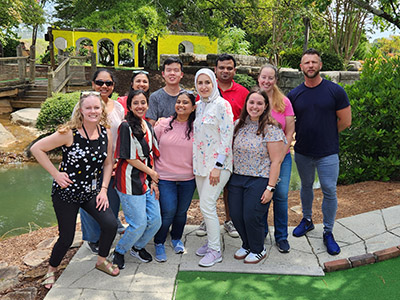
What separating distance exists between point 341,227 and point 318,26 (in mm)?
18487

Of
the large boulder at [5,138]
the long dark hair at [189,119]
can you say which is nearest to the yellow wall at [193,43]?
the large boulder at [5,138]

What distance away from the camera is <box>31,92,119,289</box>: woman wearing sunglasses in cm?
317

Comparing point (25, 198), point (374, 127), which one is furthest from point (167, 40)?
point (374, 127)

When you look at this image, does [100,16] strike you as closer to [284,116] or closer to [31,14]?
[31,14]

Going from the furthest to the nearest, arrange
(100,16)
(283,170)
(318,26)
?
(318,26) < (100,16) < (283,170)

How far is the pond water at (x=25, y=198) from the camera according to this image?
6309mm

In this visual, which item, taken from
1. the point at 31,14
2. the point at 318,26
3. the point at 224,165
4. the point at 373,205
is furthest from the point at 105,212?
the point at 318,26

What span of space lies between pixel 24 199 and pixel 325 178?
606cm

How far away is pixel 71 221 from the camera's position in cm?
331

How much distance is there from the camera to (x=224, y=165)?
3555 mm

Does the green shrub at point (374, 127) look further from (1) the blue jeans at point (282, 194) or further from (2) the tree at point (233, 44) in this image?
(2) the tree at point (233, 44)

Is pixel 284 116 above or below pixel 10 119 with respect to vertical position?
above

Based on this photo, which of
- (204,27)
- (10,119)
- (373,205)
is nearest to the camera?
(373,205)

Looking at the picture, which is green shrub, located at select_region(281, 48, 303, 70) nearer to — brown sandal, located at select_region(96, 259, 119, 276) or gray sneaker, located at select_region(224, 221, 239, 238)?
gray sneaker, located at select_region(224, 221, 239, 238)
